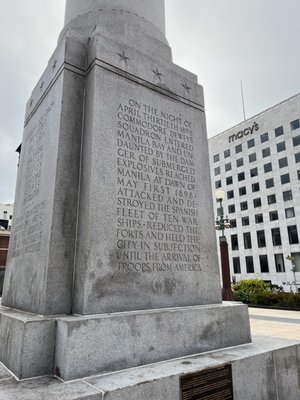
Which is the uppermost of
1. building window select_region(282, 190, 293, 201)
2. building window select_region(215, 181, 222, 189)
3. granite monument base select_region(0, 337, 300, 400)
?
building window select_region(215, 181, 222, 189)

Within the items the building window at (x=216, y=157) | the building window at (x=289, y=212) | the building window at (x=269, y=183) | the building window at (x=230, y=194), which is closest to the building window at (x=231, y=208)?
the building window at (x=230, y=194)

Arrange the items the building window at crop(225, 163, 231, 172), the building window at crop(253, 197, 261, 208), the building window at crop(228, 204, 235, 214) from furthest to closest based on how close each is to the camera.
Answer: the building window at crop(225, 163, 231, 172) → the building window at crop(228, 204, 235, 214) → the building window at crop(253, 197, 261, 208)

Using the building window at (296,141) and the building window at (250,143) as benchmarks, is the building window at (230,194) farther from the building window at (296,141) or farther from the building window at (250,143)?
the building window at (296,141)

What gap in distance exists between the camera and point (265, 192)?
5541cm

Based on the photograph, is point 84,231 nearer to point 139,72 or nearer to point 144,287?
point 144,287

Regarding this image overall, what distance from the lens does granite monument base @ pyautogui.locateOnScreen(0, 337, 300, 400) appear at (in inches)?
94.1

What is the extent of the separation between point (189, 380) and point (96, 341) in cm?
99

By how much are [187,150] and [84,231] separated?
2.31 meters

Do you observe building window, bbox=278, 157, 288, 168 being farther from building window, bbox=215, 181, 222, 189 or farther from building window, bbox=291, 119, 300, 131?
building window, bbox=215, 181, 222, 189

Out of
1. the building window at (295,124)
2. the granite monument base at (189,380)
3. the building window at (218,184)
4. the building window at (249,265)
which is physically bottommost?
the granite monument base at (189,380)

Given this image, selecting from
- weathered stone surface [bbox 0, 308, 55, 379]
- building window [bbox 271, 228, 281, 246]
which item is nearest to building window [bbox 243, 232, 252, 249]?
building window [bbox 271, 228, 281, 246]

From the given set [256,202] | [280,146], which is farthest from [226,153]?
[256,202]

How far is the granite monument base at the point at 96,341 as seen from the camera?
9.01 ft

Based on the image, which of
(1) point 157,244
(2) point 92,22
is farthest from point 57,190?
(2) point 92,22
